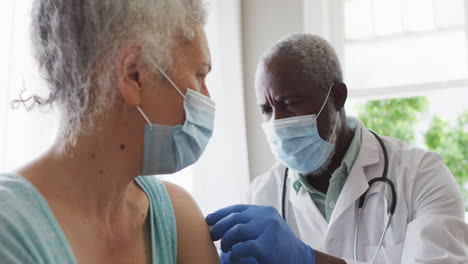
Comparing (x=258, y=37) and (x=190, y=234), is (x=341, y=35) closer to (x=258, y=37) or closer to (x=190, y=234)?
(x=258, y=37)

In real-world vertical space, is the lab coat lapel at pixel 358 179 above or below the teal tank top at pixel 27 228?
below

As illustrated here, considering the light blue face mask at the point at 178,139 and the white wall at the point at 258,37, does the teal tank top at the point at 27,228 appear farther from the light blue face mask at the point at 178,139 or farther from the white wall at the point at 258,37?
the white wall at the point at 258,37

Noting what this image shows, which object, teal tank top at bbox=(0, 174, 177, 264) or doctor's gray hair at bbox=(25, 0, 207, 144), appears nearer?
teal tank top at bbox=(0, 174, 177, 264)

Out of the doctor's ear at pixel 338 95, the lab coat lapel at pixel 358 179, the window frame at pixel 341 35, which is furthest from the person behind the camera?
the window frame at pixel 341 35

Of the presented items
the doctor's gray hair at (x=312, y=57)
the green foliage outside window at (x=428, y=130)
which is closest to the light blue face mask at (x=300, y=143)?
the doctor's gray hair at (x=312, y=57)

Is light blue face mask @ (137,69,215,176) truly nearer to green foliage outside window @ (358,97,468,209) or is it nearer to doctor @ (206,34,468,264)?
doctor @ (206,34,468,264)

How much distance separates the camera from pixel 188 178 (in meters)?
2.09

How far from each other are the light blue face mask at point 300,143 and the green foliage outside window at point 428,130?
2145mm

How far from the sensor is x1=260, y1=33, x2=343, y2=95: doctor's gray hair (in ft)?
5.15

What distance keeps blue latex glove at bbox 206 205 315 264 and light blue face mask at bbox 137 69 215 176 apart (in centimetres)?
27

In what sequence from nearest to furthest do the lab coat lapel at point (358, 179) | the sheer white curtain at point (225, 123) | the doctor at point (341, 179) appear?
the doctor at point (341, 179), the lab coat lapel at point (358, 179), the sheer white curtain at point (225, 123)

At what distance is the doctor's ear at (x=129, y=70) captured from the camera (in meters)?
0.84

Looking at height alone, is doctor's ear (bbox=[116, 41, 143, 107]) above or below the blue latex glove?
above

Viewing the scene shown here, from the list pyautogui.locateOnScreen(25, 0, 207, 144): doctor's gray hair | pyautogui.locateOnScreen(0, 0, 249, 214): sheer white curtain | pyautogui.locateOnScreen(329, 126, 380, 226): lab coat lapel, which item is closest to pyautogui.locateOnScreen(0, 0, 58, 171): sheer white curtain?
pyautogui.locateOnScreen(0, 0, 249, 214): sheer white curtain
